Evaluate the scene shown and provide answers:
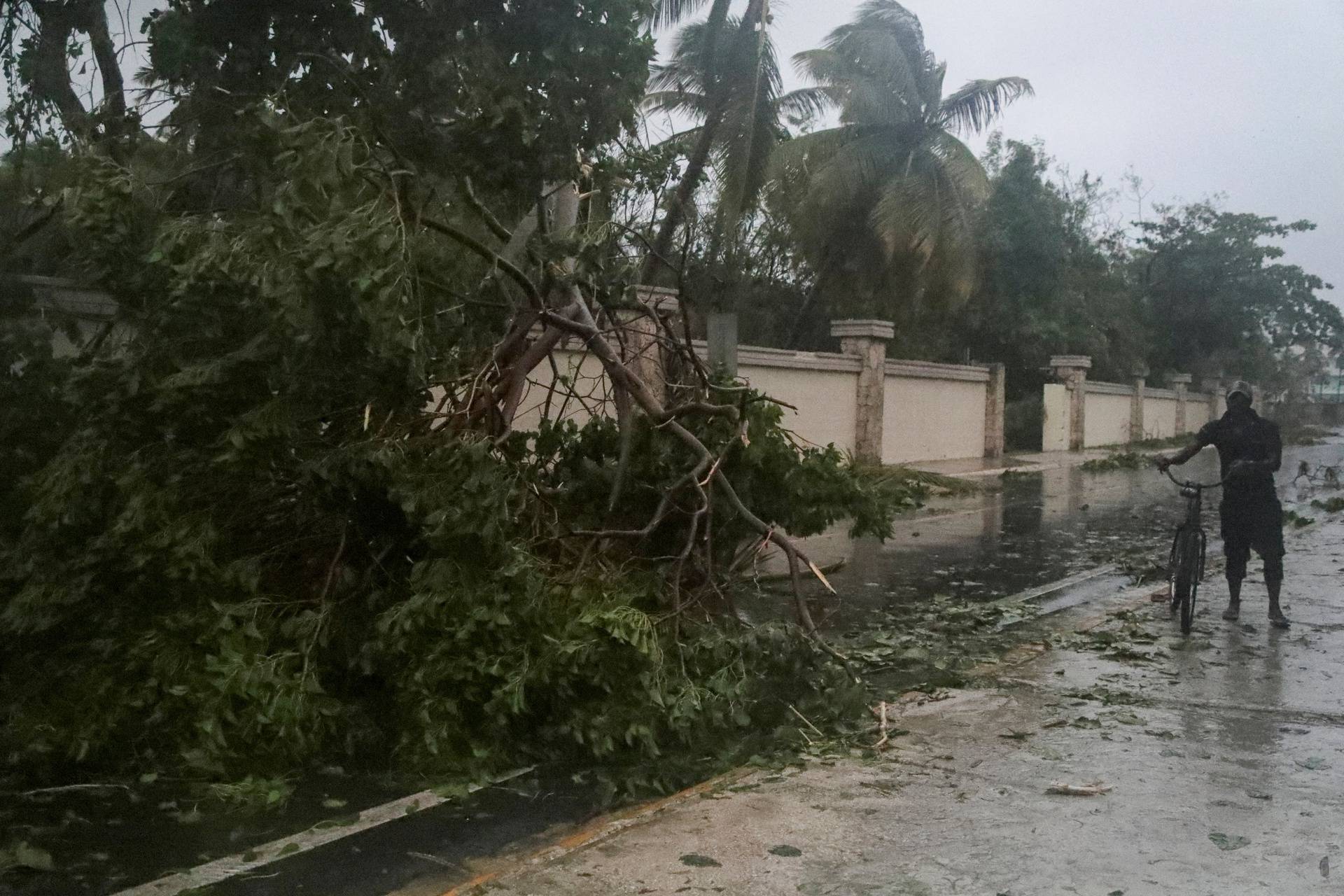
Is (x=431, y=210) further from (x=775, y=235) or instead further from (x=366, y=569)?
(x=775, y=235)

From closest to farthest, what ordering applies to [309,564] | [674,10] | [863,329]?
1. [309,564]
2. [674,10]
3. [863,329]

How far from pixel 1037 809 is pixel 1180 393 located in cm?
4748

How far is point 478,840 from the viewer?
475cm

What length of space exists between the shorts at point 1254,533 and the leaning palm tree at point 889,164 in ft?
56.8

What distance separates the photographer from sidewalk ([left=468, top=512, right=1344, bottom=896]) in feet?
14.2

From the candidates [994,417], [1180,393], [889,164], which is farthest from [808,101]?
[1180,393]

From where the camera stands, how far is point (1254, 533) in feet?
31.5

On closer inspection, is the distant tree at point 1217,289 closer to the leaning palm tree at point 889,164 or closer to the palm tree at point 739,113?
the leaning palm tree at point 889,164

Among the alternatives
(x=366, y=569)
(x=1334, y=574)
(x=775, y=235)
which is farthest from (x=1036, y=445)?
(x=366, y=569)

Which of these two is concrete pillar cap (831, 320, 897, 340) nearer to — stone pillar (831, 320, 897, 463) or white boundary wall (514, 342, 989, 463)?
stone pillar (831, 320, 897, 463)

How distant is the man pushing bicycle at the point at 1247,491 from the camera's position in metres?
9.47

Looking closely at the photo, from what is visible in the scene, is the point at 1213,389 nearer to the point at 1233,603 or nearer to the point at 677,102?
the point at 677,102

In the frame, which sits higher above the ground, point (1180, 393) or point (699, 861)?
point (1180, 393)

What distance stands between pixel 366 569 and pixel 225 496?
74 centimetres
